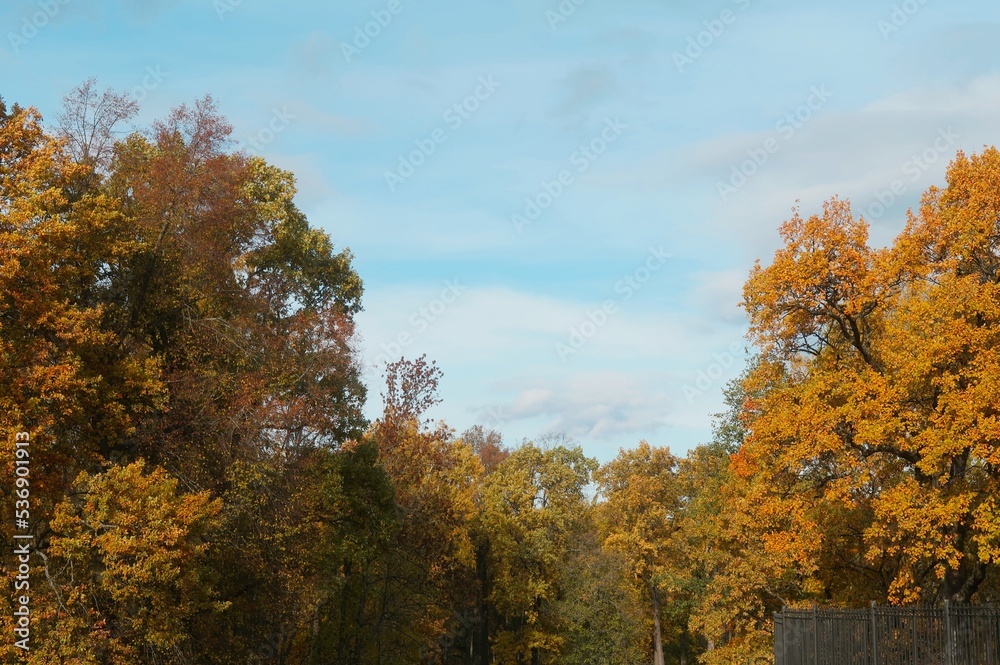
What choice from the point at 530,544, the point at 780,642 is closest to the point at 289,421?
the point at 780,642

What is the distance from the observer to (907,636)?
20.9 meters

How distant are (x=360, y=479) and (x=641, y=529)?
2976 centimetres

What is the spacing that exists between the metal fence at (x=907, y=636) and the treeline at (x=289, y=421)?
2.93 m

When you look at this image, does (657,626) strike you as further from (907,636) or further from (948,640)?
(948,640)

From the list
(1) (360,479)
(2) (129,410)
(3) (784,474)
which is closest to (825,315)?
(3) (784,474)

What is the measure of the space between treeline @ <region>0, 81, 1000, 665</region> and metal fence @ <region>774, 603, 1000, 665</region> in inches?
115

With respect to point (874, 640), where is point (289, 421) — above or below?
above

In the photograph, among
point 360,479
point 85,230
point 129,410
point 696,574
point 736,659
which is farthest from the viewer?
point 696,574

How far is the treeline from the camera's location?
66.1 ft

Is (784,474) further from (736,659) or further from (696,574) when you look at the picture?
(696,574)

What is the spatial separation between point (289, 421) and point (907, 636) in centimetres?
1529

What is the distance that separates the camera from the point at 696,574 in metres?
54.3
